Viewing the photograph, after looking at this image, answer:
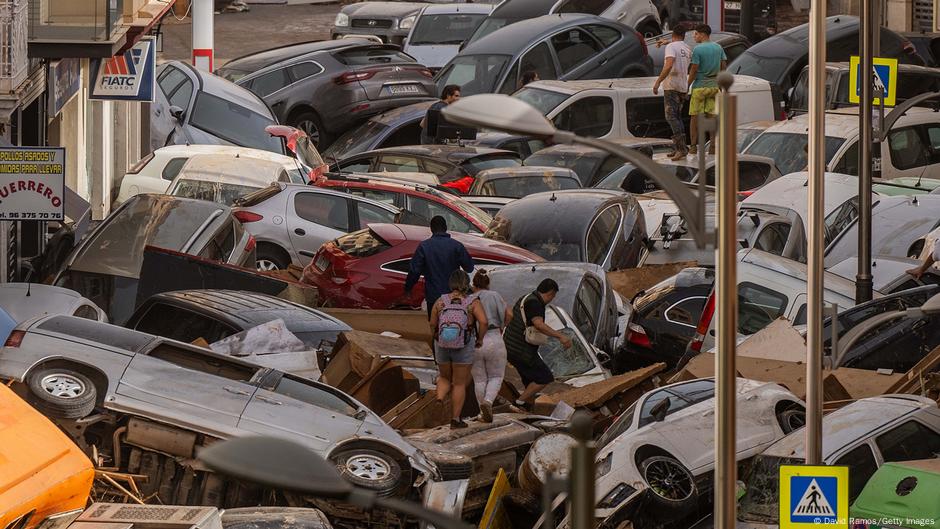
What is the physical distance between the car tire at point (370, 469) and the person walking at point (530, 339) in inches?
157

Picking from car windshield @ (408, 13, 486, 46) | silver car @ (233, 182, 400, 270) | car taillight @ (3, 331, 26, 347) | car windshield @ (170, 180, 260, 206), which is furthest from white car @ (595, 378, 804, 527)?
car windshield @ (408, 13, 486, 46)

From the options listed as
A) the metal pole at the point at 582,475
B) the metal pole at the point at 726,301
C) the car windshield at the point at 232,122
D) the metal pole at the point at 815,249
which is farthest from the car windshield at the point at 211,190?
the metal pole at the point at 582,475

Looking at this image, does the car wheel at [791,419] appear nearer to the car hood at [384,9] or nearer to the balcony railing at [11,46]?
the balcony railing at [11,46]

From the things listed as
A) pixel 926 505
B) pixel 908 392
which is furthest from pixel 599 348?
pixel 926 505

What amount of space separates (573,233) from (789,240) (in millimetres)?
2472

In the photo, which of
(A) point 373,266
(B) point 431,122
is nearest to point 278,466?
(A) point 373,266

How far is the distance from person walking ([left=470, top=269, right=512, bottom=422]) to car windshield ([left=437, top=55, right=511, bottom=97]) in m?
17.5

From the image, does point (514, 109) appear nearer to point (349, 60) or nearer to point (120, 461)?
point (120, 461)

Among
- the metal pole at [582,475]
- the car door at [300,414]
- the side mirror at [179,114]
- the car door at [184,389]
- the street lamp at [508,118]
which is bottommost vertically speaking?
the side mirror at [179,114]

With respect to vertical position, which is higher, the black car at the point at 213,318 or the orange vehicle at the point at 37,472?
the orange vehicle at the point at 37,472

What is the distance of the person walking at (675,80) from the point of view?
2745 cm

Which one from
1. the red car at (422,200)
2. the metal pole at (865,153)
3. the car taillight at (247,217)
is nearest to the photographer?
the metal pole at (865,153)

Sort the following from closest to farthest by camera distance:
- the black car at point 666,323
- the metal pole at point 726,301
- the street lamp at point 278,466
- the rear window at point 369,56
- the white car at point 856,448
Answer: the street lamp at point 278,466, the metal pole at point 726,301, the white car at point 856,448, the black car at point 666,323, the rear window at point 369,56

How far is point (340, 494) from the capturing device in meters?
5.93
